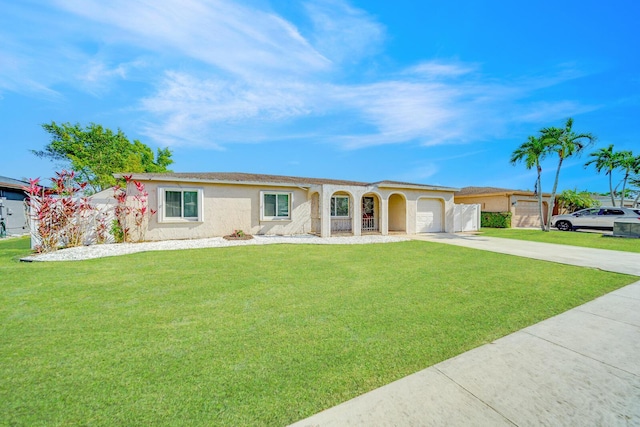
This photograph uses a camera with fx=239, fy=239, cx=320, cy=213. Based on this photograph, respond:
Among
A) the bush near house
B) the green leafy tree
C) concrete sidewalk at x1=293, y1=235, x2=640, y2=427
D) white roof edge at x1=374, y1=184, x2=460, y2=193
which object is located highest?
the green leafy tree

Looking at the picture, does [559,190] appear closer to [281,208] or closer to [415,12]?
[415,12]

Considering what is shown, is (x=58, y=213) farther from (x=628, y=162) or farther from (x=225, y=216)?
(x=628, y=162)

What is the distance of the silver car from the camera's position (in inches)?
627

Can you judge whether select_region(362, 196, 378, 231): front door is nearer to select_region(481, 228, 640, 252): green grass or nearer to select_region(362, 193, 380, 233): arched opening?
Result: select_region(362, 193, 380, 233): arched opening

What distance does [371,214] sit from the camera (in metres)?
16.9

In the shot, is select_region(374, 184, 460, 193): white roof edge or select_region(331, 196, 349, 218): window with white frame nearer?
select_region(374, 184, 460, 193): white roof edge

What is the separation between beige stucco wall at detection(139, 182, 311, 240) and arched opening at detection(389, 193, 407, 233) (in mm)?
6871

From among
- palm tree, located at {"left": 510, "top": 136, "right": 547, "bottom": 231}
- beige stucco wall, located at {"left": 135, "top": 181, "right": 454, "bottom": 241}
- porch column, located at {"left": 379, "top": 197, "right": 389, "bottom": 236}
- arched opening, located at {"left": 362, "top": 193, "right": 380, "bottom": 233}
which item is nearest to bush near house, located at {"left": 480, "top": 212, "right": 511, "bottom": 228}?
palm tree, located at {"left": 510, "top": 136, "right": 547, "bottom": 231}

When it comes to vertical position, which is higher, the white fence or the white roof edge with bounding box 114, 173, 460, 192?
the white roof edge with bounding box 114, 173, 460, 192

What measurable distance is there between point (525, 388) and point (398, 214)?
49.4 ft

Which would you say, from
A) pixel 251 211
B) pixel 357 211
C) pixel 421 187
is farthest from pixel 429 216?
pixel 251 211

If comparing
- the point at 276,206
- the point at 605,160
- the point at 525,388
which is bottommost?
the point at 525,388

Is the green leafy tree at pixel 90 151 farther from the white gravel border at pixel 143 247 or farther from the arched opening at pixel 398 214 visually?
the arched opening at pixel 398 214

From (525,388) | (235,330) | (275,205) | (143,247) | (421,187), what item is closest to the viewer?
(525,388)
